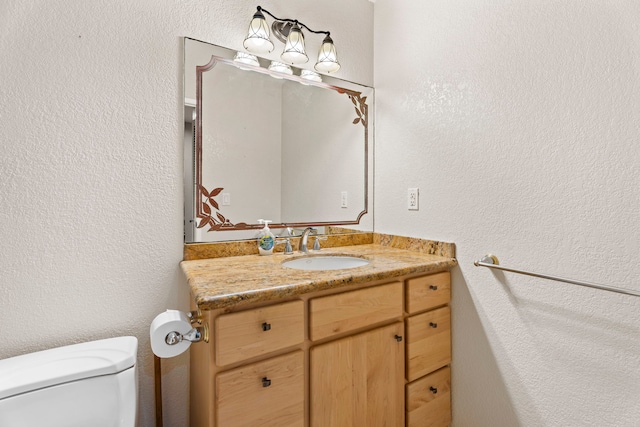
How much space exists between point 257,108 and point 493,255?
1241mm

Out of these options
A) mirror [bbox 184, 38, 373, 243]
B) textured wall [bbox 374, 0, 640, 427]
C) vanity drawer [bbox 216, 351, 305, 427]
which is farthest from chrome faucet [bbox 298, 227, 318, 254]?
vanity drawer [bbox 216, 351, 305, 427]

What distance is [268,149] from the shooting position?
62.8 inches

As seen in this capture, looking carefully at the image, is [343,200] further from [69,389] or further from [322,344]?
[69,389]

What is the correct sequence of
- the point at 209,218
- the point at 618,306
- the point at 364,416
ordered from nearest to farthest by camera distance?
the point at 618,306 → the point at 364,416 → the point at 209,218

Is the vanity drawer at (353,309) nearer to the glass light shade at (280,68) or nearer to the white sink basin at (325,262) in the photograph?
Answer: the white sink basin at (325,262)

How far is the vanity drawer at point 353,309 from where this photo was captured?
108 cm

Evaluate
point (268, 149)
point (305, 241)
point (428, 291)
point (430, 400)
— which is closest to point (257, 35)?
point (268, 149)

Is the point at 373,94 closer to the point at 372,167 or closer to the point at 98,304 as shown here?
the point at 372,167

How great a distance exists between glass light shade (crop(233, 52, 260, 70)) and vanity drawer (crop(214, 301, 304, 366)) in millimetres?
1112

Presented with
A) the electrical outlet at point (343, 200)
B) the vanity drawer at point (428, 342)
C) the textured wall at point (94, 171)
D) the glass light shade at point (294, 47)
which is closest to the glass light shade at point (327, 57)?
the glass light shade at point (294, 47)

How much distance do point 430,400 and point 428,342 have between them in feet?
0.84

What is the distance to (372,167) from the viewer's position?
1876 millimetres

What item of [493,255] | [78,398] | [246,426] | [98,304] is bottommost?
[246,426]

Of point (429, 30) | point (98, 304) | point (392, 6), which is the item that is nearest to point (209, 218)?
point (98, 304)
